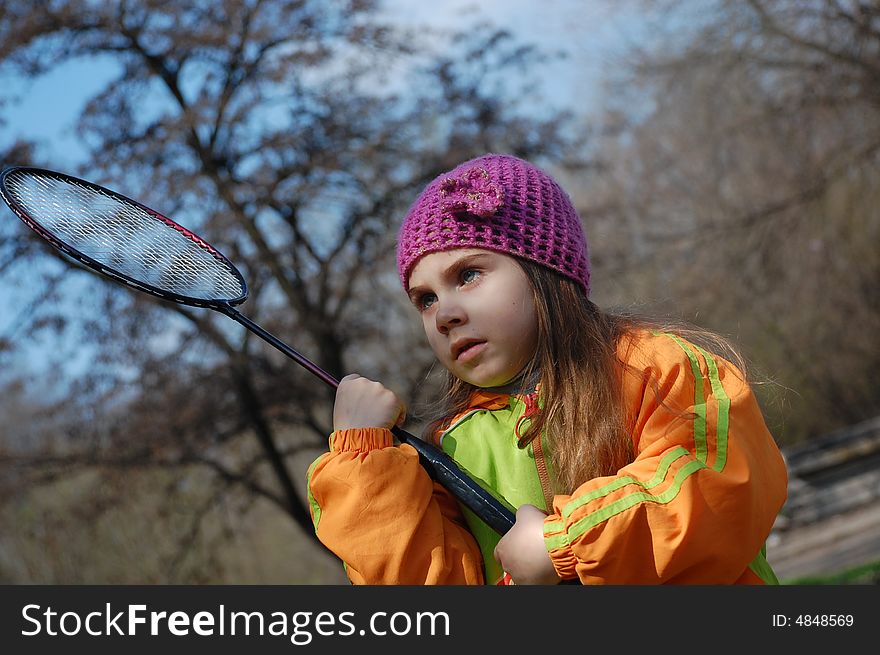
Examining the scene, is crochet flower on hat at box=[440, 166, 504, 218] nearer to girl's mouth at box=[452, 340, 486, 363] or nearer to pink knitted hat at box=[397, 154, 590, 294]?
pink knitted hat at box=[397, 154, 590, 294]

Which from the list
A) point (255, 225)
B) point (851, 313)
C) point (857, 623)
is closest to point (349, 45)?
point (255, 225)

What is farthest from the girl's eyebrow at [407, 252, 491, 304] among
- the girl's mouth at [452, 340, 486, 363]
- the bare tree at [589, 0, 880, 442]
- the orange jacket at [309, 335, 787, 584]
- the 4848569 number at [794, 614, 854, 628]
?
the bare tree at [589, 0, 880, 442]

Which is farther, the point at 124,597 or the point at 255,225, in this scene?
the point at 255,225

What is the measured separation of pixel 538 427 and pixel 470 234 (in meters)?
0.49

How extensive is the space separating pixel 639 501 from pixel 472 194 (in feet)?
2.89

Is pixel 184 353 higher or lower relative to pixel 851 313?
lower

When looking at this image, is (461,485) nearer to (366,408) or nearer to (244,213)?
(366,408)

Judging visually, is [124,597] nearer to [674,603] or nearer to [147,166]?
[674,603]

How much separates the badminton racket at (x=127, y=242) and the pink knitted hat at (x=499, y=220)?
44cm

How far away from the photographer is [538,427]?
224cm

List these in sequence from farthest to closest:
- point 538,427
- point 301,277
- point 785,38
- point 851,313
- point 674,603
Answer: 1. point 851,313
2. point 785,38
3. point 301,277
4. point 538,427
5. point 674,603

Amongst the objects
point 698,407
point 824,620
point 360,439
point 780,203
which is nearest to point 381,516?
point 360,439

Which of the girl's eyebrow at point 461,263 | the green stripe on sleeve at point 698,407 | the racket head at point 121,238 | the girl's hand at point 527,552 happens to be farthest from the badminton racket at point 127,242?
the green stripe on sleeve at point 698,407

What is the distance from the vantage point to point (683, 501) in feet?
6.37
